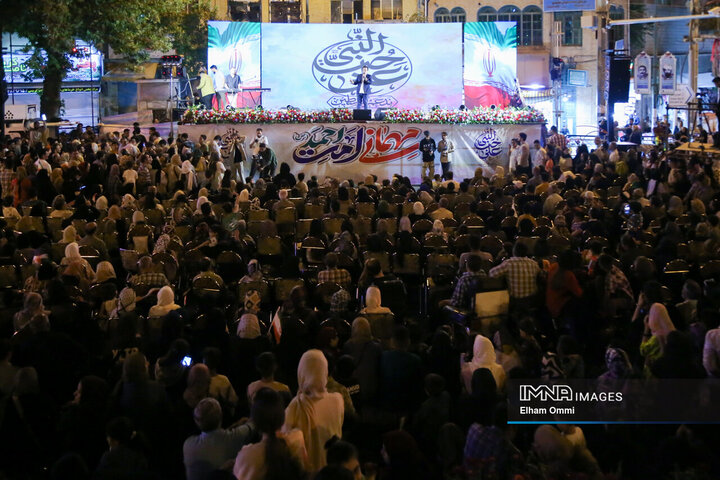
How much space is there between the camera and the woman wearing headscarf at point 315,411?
5617 millimetres

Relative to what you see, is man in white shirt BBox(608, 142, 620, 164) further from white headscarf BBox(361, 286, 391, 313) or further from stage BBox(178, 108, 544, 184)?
white headscarf BBox(361, 286, 391, 313)

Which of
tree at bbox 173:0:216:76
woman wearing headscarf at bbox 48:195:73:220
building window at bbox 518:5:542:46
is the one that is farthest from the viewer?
building window at bbox 518:5:542:46

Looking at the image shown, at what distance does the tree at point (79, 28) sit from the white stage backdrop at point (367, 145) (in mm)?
8015

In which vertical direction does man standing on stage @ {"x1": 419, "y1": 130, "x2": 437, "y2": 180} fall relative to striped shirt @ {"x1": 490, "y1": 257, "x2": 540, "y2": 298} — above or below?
above

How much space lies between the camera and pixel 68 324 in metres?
7.82

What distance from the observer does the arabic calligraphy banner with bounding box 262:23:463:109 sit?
28844 mm

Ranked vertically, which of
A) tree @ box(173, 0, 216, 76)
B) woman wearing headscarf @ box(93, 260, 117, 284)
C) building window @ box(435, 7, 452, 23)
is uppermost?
building window @ box(435, 7, 452, 23)

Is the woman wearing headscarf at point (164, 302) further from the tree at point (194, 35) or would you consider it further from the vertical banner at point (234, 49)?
the tree at point (194, 35)

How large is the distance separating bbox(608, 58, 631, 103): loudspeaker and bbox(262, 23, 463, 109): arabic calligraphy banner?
17.1ft

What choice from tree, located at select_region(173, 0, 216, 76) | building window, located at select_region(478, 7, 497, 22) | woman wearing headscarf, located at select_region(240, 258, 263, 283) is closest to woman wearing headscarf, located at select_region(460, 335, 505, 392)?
woman wearing headscarf, located at select_region(240, 258, 263, 283)

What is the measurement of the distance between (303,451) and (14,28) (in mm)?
26848

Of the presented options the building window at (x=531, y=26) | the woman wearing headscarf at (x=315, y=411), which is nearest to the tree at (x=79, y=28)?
the building window at (x=531, y=26)

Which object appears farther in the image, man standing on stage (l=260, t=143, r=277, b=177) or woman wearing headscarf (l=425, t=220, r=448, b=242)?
man standing on stage (l=260, t=143, r=277, b=177)

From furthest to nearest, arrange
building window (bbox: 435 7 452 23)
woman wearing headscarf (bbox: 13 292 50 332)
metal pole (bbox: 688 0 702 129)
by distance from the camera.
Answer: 1. building window (bbox: 435 7 452 23)
2. metal pole (bbox: 688 0 702 129)
3. woman wearing headscarf (bbox: 13 292 50 332)
